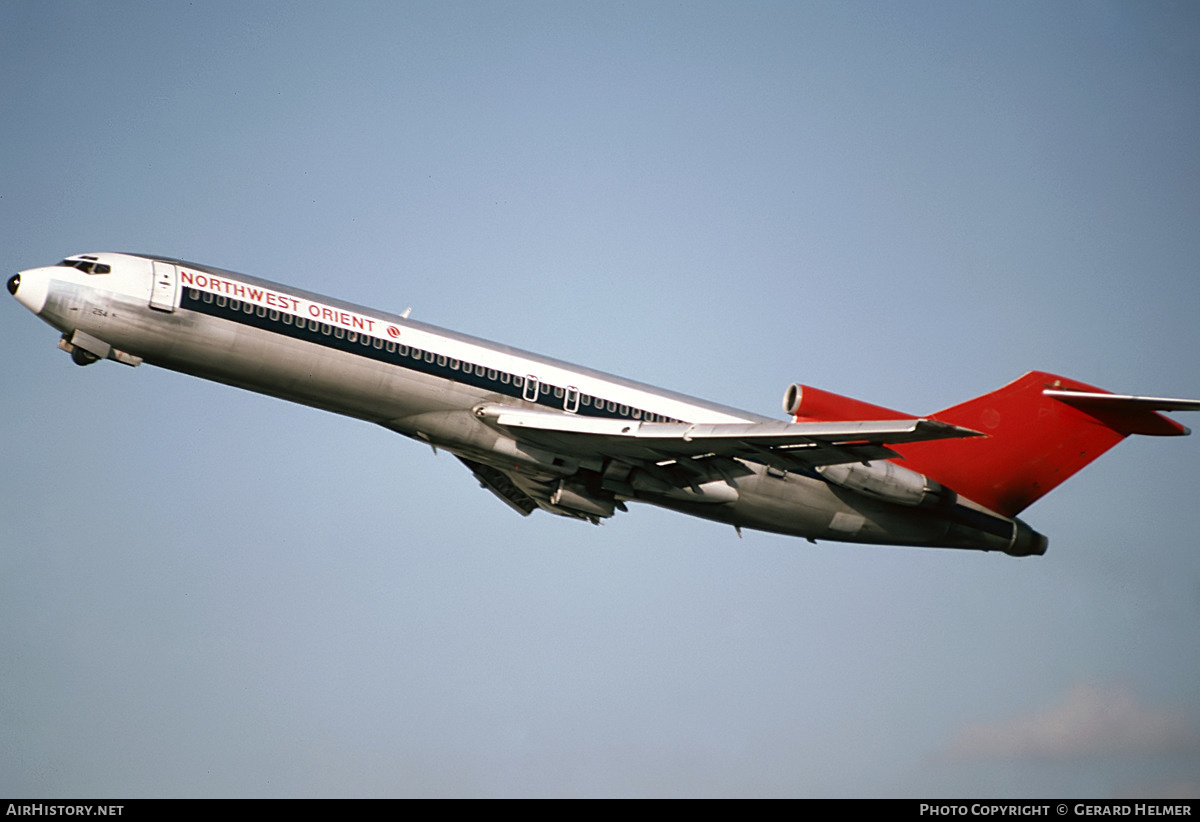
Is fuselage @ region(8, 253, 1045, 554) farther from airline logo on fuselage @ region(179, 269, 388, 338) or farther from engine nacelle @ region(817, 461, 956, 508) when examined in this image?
engine nacelle @ region(817, 461, 956, 508)

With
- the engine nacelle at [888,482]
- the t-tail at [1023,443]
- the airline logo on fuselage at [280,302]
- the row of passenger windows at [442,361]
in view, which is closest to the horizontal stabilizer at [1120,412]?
the t-tail at [1023,443]

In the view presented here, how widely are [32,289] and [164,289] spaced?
8.02 ft

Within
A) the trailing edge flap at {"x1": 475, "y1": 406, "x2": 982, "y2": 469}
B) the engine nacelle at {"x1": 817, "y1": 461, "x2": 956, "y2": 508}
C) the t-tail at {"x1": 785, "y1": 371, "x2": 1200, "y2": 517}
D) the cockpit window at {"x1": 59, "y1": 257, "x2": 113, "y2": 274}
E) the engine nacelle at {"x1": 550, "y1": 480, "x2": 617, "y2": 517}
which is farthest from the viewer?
the t-tail at {"x1": 785, "y1": 371, "x2": 1200, "y2": 517}

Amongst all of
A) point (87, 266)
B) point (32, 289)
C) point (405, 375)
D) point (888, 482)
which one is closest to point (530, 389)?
point (405, 375)

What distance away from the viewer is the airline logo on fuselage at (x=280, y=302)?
25.5 meters

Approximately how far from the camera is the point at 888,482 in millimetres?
28312

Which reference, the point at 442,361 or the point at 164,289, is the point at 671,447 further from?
the point at 164,289

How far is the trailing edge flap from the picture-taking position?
964 inches

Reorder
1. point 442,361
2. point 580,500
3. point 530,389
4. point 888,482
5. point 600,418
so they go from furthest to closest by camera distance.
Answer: point 888,482 → point 580,500 → point 600,418 → point 530,389 → point 442,361

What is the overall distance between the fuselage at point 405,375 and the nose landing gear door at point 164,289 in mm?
27

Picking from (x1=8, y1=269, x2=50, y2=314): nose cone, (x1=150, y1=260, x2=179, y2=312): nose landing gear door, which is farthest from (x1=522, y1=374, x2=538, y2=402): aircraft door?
(x1=8, y1=269, x2=50, y2=314): nose cone

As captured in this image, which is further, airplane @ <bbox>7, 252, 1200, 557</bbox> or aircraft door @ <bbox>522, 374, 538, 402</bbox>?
aircraft door @ <bbox>522, 374, 538, 402</bbox>

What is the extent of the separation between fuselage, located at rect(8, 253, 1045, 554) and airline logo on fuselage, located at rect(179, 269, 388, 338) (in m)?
0.03
